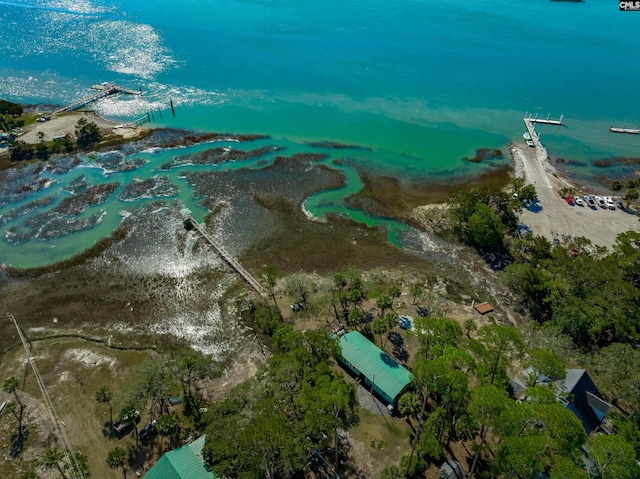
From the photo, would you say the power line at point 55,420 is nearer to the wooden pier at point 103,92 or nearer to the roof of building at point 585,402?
the roof of building at point 585,402

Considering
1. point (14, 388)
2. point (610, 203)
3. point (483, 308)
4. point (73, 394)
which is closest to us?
point (73, 394)

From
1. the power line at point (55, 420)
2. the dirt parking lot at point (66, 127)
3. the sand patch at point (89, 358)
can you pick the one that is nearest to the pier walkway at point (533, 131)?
the dirt parking lot at point (66, 127)

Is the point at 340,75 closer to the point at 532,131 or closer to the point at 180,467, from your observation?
the point at 532,131

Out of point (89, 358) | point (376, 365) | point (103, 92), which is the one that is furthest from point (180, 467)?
point (103, 92)

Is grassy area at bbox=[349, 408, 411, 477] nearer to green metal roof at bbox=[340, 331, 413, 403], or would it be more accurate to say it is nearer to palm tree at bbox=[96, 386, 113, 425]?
→ green metal roof at bbox=[340, 331, 413, 403]

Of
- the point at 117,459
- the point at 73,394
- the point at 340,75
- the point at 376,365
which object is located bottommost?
the point at 73,394

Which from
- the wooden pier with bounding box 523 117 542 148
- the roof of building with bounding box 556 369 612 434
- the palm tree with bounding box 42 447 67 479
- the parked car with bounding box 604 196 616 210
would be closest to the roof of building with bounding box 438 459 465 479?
the roof of building with bounding box 556 369 612 434
